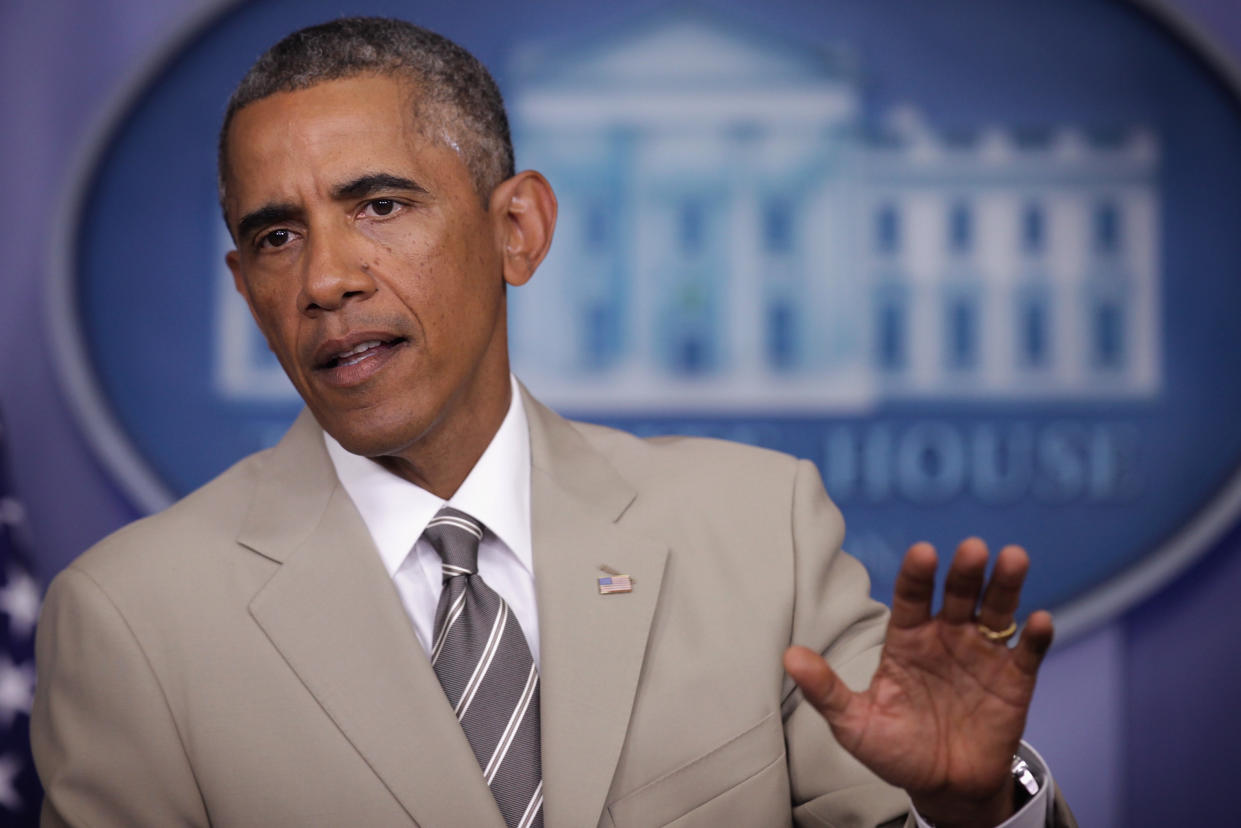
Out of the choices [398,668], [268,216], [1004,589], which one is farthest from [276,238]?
[1004,589]

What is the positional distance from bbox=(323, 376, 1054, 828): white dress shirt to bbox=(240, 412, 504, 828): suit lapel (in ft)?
0.12

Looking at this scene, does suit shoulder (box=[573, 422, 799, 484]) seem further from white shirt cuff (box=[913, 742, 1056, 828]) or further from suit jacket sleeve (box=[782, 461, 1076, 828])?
white shirt cuff (box=[913, 742, 1056, 828])

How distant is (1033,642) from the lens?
1.33 meters

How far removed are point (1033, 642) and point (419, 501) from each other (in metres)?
0.88

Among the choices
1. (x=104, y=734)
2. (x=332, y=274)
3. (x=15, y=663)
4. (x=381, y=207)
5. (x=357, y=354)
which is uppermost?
(x=381, y=207)

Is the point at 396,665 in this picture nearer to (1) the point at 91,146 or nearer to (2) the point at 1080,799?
(1) the point at 91,146

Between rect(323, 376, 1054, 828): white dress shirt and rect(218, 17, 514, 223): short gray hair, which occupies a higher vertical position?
rect(218, 17, 514, 223): short gray hair

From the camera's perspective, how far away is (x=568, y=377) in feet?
9.66

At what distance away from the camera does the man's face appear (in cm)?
164

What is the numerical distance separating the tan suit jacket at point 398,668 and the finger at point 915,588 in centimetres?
37

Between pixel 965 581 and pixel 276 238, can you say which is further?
pixel 276 238

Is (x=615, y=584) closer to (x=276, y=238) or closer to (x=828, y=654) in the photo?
(x=828, y=654)

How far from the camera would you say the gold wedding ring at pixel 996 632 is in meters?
1.36

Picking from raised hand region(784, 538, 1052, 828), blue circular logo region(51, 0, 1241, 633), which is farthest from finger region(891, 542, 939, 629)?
blue circular logo region(51, 0, 1241, 633)
